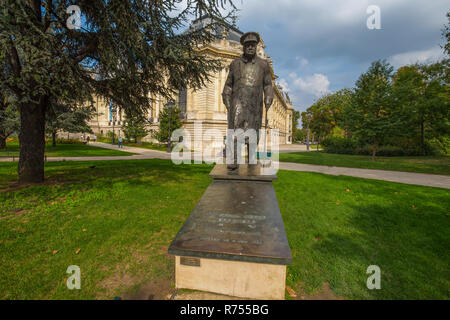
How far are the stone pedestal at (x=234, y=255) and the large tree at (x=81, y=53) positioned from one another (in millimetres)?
5982

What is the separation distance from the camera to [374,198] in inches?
293

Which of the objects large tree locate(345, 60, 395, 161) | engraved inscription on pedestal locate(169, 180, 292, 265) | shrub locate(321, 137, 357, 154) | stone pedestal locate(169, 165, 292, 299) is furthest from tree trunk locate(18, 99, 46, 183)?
shrub locate(321, 137, 357, 154)

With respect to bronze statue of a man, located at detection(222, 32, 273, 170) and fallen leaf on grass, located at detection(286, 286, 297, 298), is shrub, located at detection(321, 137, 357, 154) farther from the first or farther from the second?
fallen leaf on grass, located at detection(286, 286, 297, 298)

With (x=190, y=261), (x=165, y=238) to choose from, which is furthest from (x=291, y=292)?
(x=165, y=238)

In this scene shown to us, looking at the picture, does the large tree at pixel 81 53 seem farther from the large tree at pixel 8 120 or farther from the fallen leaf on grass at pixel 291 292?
the large tree at pixel 8 120

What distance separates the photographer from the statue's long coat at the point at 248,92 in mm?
5055

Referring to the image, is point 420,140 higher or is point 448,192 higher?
point 420,140

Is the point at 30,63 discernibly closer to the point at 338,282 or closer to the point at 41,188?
the point at 41,188

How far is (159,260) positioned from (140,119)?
799 centimetres

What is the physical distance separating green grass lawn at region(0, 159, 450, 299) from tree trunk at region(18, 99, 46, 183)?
0.66m

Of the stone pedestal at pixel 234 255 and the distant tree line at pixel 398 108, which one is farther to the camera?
the distant tree line at pixel 398 108

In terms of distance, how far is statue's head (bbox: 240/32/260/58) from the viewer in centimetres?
485

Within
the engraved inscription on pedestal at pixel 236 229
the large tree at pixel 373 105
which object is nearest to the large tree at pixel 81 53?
the engraved inscription on pedestal at pixel 236 229
